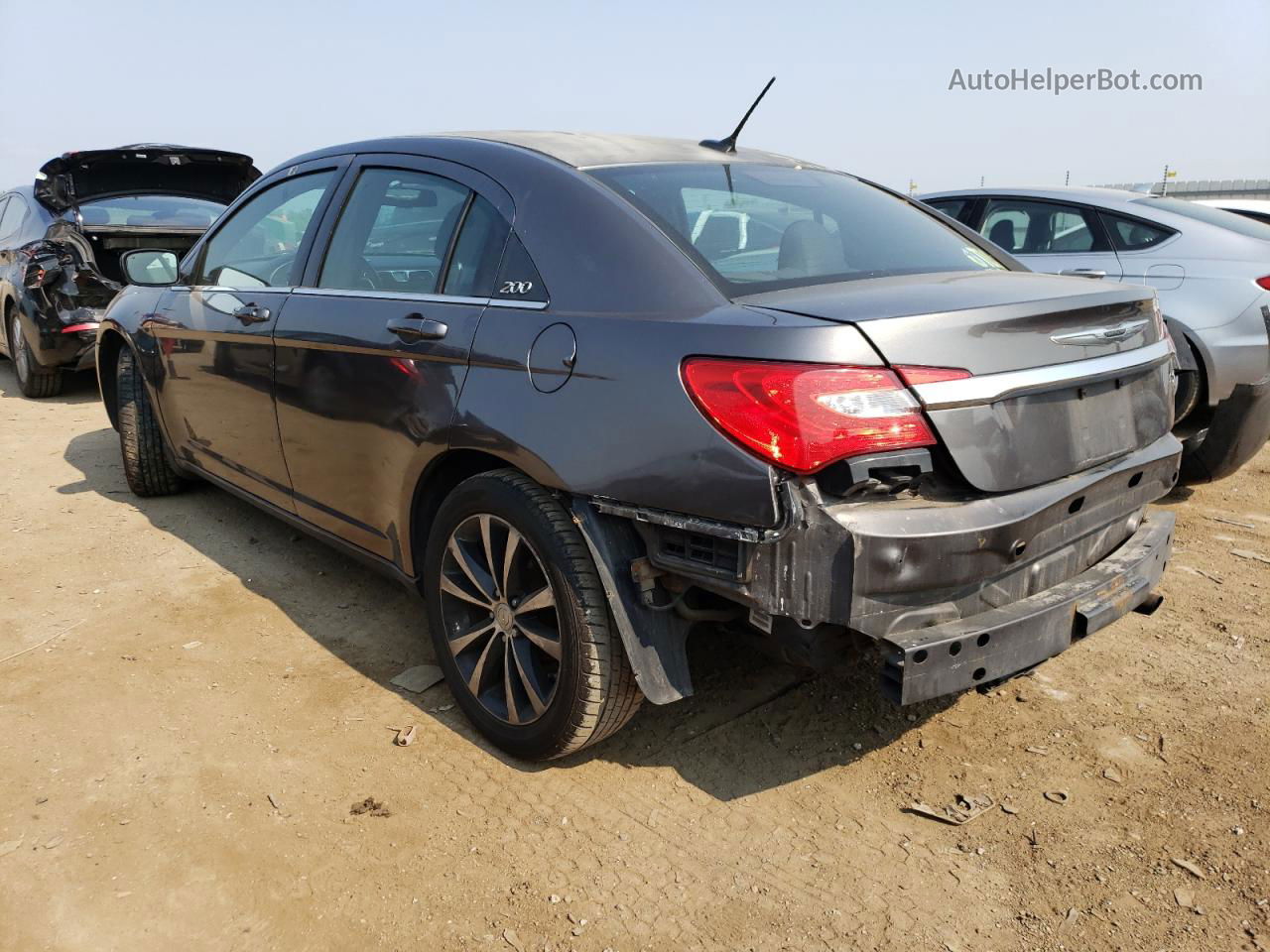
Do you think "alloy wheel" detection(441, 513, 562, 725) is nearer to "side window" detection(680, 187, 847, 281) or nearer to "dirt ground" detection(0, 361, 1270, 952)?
"dirt ground" detection(0, 361, 1270, 952)

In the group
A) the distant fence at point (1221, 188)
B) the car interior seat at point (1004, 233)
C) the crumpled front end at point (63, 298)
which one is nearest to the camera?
the car interior seat at point (1004, 233)

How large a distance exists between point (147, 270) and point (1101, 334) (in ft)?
13.3

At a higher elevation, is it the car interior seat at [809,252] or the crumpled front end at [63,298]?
the car interior seat at [809,252]

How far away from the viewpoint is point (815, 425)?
195cm

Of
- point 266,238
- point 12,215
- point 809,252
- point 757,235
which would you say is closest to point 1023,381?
point 809,252

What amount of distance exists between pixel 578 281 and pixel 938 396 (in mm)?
938

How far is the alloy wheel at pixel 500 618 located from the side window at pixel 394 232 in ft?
2.60

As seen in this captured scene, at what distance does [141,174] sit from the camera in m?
7.80

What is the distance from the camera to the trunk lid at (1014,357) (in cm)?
203

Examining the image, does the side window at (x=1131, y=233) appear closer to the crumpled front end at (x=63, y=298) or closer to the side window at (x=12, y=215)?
the crumpled front end at (x=63, y=298)

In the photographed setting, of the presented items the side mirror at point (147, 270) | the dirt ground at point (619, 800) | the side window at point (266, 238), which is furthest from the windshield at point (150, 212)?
the dirt ground at point (619, 800)

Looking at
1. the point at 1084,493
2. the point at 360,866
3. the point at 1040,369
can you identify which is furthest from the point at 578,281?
the point at 360,866

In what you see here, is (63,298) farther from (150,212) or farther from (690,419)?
(690,419)

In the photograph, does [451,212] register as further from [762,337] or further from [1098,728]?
[1098,728]
